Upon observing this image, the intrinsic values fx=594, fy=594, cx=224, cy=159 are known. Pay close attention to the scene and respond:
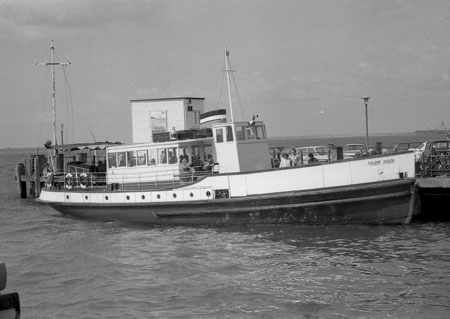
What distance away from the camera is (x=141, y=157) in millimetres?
26156

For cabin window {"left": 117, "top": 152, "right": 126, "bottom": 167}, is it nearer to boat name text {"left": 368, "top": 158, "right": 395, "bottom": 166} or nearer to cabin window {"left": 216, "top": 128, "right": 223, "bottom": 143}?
cabin window {"left": 216, "top": 128, "right": 223, "bottom": 143}

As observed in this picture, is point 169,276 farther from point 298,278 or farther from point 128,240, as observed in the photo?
point 128,240

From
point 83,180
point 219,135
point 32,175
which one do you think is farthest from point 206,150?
point 32,175

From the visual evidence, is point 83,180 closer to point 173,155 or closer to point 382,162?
point 173,155

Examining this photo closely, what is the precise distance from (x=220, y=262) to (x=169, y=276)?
206 cm

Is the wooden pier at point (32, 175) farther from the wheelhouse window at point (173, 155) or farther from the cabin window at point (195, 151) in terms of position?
the cabin window at point (195, 151)

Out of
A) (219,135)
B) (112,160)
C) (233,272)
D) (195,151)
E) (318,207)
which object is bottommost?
(233,272)

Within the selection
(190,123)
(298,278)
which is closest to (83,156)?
(190,123)

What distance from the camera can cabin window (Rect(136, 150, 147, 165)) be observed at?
26.1m

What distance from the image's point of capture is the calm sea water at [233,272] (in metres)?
12.9

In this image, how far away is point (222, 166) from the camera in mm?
24547

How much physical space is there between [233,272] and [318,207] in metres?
6.59

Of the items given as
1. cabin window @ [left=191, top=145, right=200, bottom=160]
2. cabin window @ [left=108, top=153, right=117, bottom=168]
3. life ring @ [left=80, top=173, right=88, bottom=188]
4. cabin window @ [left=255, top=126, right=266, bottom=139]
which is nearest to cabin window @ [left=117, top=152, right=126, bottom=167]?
cabin window @ [left=108, top=153, right=117, bottom=168]

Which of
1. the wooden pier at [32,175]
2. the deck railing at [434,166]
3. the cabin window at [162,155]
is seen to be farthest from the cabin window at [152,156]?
the wooden pier at [32,175]
